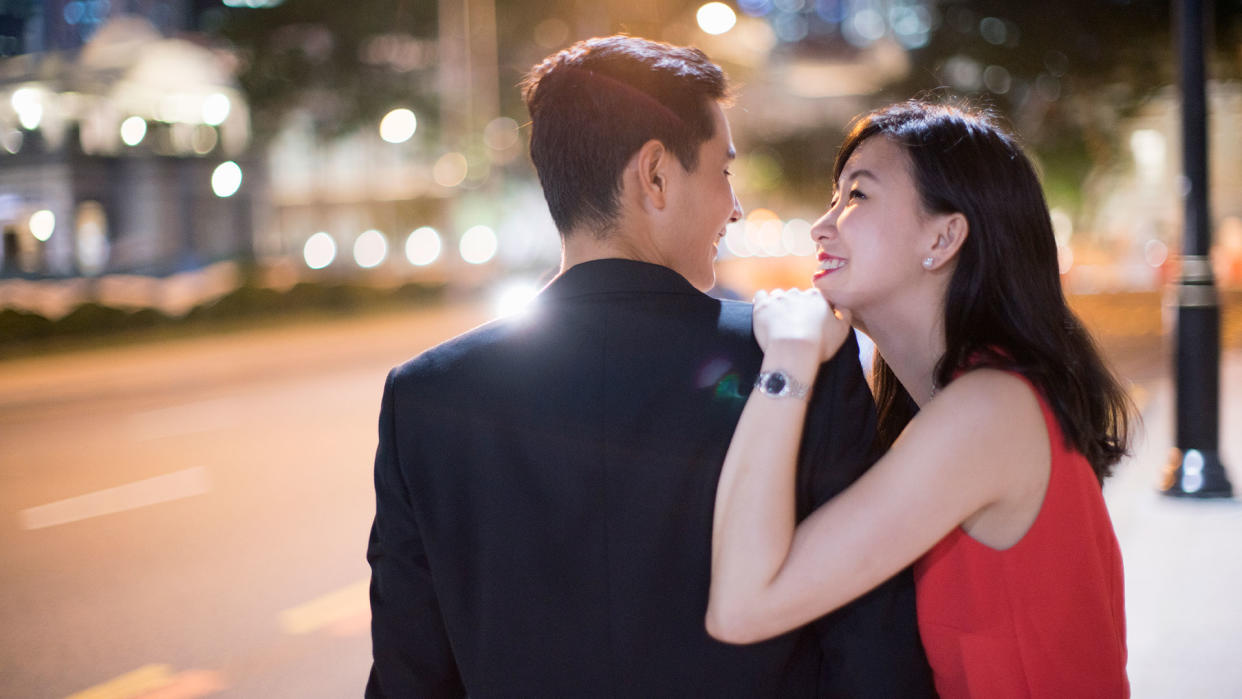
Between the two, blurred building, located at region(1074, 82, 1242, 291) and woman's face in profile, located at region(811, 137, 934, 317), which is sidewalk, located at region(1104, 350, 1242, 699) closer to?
woman's face in profile, located at region(811, 137, 934, 317)

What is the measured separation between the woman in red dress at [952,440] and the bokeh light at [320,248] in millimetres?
54411

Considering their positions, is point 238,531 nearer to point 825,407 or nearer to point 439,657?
point 439,657

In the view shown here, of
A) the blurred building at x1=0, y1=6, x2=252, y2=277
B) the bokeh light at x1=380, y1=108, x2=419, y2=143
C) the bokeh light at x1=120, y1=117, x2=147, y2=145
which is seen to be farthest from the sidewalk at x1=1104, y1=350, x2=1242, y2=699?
the bokeh light at x1=380, y1=108, x2=419, y2=143

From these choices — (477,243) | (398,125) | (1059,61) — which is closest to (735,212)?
(1059,61)

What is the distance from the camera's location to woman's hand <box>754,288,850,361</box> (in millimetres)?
1514

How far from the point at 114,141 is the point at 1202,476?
23.5 meters

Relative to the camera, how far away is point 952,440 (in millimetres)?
1646

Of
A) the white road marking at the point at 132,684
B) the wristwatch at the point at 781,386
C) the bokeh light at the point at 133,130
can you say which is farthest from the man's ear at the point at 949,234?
the bokeh light at the point at 133,130

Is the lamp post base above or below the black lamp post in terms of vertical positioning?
below

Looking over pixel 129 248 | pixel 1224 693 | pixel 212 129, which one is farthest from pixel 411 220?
pixel 1224 693

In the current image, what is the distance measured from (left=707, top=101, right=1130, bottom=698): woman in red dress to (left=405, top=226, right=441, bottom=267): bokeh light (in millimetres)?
53481

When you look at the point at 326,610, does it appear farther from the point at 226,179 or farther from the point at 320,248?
the point at 320,248

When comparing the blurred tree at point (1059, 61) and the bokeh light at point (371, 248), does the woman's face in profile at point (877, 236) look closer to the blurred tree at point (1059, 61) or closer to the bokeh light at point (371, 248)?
the blurred tree at point (1059, 61)

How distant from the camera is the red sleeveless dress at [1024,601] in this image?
1744mm
